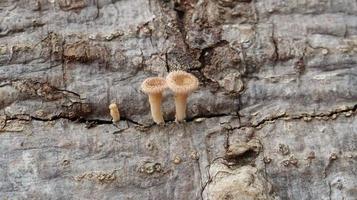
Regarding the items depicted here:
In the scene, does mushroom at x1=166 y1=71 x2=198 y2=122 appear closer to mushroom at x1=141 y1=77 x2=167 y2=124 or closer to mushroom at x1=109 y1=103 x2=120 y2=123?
mushroom at x1=141 y1=77 x2=167 y2=124

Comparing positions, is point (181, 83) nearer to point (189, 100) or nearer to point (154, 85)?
point (154, 85)

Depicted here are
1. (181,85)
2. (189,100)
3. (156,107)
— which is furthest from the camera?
(189,100)

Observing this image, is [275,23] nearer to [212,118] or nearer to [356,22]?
[356,22]

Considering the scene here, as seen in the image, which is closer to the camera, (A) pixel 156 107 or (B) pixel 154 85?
(B) pixel 154 85

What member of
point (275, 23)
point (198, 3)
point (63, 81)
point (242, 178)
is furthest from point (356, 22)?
point (63, 81)

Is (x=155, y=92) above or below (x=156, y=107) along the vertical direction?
above

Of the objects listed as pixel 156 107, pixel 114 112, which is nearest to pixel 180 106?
pixel 156 107

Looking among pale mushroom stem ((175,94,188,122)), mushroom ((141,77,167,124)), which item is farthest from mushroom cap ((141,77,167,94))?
pale mushroom stem ((175,94,188,122))
